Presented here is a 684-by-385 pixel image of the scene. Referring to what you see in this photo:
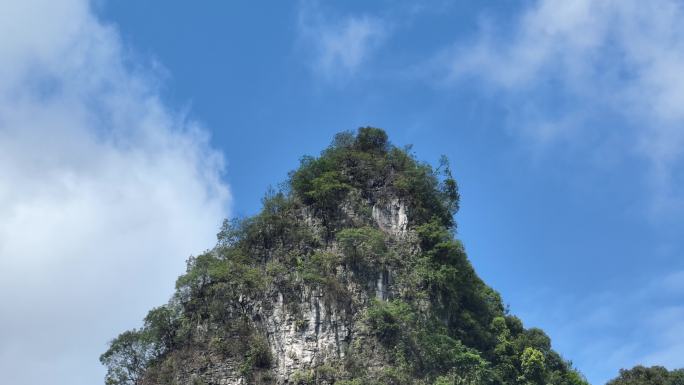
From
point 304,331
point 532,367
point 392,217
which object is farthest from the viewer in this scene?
point 532,367

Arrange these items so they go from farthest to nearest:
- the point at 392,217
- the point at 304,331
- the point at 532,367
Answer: the point at 532,367 → the point at 392,217 → the point at 304,331

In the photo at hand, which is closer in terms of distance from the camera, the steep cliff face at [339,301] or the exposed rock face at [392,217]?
the steep cliff face at [339,301]

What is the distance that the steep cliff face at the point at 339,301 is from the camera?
30.7m

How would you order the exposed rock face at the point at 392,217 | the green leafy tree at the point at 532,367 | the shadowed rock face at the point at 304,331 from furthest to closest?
the green leafy tree at the point at 532,367 < the exposed rock face at the point at 392,217 < the shadowed rock face at the point at 304,331

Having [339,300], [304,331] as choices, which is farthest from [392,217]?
[304,331]

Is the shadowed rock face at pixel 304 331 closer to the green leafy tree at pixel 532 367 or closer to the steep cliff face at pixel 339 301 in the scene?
the steep cliff face at pixel 339 301

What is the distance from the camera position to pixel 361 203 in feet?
117

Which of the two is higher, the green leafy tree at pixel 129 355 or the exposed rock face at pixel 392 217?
the exposed rock face at pixel 392 217

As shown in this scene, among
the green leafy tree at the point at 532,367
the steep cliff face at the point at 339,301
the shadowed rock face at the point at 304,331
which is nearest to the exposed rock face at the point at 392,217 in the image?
the steep cliff face at the point at 339,301

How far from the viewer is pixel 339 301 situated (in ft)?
104

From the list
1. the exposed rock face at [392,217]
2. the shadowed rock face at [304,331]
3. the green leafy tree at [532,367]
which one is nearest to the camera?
the shadowed rock face at [304,331]

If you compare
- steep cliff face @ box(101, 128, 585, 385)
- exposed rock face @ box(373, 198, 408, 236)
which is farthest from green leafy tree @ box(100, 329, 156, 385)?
exposed rock face @ box(373, 198, 408, 236)

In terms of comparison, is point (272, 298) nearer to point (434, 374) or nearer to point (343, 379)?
point (343, 379)

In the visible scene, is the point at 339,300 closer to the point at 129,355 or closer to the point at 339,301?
the point at 339,301
